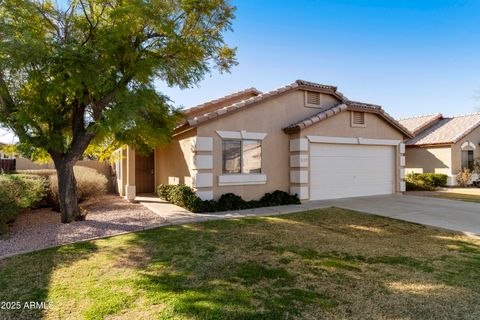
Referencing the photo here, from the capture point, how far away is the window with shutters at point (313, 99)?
13.5 metres

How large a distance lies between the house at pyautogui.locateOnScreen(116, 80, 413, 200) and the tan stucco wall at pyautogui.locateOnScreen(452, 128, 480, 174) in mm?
8208

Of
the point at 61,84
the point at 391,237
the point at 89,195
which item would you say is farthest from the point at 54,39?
the point at 391,237

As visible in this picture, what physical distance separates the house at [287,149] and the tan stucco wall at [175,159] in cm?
4

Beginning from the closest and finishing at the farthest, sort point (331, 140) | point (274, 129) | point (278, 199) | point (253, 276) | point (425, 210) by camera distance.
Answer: point (253, 276)
point (425, 210)
point (278, 199)
point (274, 129)
point (331, 140)

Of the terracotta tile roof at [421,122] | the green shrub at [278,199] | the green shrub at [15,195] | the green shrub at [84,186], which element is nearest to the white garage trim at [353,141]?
the green shrub at [278,199]

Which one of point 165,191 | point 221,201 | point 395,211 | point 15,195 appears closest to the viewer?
point 15,195

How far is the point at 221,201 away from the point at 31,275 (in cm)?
680

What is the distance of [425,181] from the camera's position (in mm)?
19625

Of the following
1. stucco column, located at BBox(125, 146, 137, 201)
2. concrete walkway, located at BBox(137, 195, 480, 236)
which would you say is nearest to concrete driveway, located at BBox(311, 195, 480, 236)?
concrete walkway, located at BBox(137, 195, 480, 236)

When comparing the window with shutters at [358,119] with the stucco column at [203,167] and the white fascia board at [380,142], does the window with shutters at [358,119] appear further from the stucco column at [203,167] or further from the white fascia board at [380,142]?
the stucco column at [203,167]

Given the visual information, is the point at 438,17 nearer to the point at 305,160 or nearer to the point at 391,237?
the point at 305,160

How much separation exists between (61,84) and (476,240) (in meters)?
11.5

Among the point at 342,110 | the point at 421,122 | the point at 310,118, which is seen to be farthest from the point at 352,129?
the point at 421,122

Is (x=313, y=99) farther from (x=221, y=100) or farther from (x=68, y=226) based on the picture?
(x=68, y=226)
